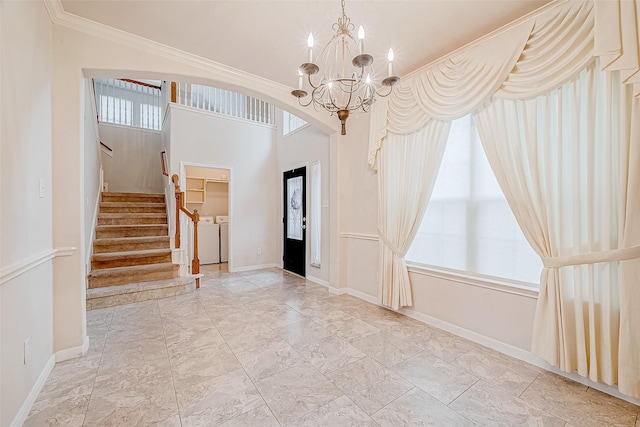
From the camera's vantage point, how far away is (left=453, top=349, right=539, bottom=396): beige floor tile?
71.5 inches

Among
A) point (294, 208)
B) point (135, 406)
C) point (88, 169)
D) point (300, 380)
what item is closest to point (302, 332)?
point (300, 380)

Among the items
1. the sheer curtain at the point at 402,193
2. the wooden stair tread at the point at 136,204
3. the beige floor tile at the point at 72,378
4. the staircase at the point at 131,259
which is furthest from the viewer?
the wooden stair tread at the point at 136,204

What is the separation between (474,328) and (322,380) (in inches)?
60.2

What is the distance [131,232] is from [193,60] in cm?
329

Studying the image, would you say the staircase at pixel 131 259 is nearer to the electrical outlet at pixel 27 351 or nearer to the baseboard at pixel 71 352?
the baseboard at pixel 71 352

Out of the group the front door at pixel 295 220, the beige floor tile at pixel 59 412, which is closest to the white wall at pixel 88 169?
the beige floor tile at pixel 59 412

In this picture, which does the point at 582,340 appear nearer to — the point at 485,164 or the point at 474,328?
the point at 474,328

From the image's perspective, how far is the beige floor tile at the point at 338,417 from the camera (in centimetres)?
146

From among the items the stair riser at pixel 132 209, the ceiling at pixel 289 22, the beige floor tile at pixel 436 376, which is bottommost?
the beige floor tile at pixel 436 376

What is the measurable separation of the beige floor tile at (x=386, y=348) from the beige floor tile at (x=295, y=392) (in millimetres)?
531

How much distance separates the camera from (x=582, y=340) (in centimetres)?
174

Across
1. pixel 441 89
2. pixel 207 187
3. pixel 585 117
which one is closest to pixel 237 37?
pixel 441 89

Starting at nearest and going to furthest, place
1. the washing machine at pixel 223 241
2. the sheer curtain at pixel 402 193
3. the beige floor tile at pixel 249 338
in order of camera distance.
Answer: the beige floor tile at pixel 249 338 < the sheer curtain at pixel 402 193 < the washing machine at pixel 223 241

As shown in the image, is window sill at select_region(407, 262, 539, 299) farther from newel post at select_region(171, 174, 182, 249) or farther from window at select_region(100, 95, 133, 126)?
window at select_region(100, 95, 133, 126)
